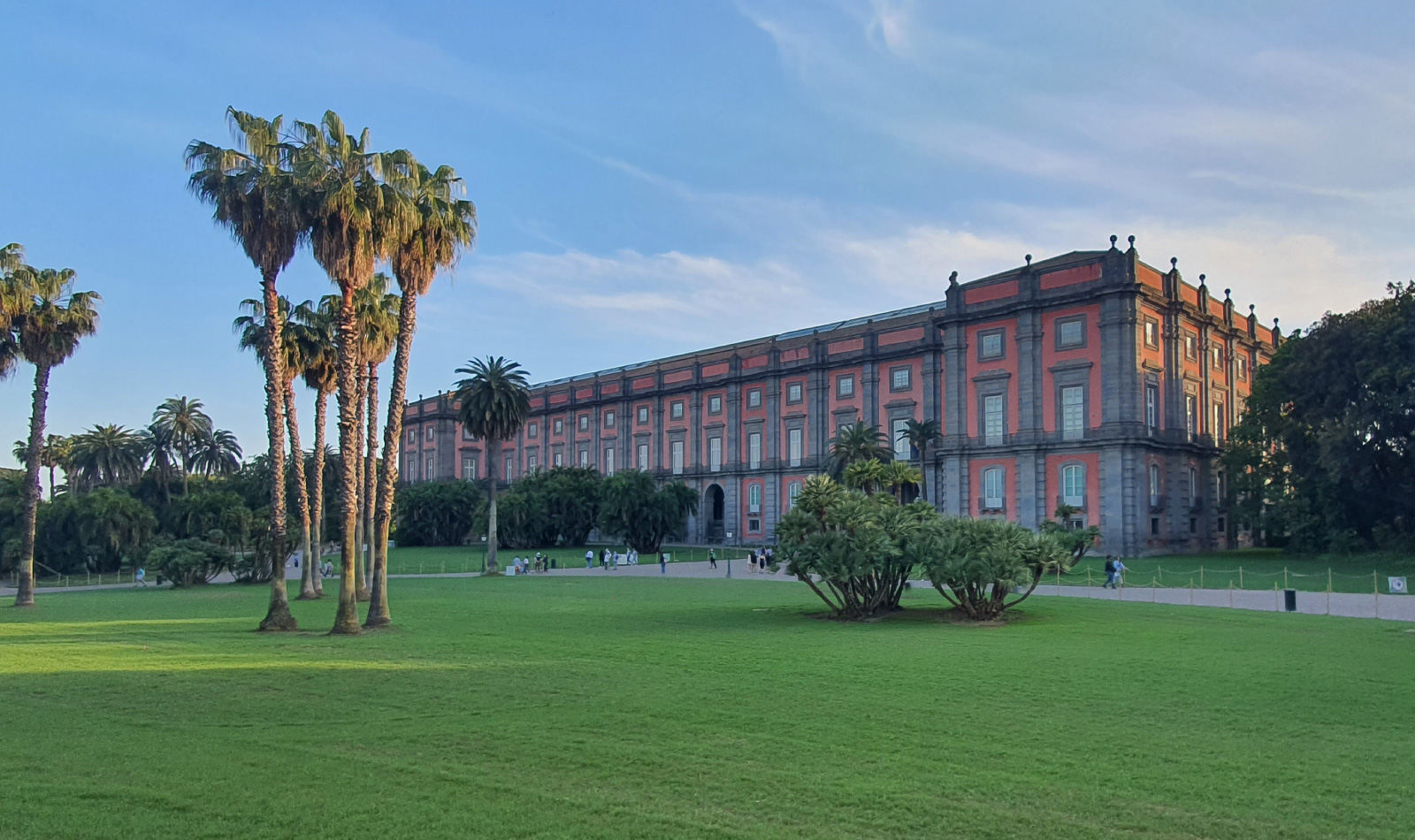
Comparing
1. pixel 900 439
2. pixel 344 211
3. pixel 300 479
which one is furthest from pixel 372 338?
pixel 900 439

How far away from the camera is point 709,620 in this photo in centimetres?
2119

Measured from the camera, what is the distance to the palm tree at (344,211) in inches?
771

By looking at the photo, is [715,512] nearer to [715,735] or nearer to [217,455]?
[217,455]

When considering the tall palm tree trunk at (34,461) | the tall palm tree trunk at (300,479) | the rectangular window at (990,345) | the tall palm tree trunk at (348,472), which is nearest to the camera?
the tall palm tree trunk at (348,472)

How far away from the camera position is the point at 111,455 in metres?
70.4

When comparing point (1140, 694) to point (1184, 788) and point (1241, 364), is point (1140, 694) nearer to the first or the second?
point (1184, 788)

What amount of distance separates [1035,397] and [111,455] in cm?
6232

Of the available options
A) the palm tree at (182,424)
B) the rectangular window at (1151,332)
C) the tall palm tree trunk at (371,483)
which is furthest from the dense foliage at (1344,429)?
the palm tree at (182,424)

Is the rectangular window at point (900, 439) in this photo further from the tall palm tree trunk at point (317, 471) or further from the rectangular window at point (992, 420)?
the tall palm tree trunk at point (317, 471)

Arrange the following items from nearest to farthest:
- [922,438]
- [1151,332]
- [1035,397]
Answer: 1. [1151,332]
2. [1035,397]
3. [922,438]

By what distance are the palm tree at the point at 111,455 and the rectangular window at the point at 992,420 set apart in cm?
5884

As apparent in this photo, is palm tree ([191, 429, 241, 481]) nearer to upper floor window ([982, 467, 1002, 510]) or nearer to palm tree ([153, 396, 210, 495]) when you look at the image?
palm tree ([153, 396, 210, 495])

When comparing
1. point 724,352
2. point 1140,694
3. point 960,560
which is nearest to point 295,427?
point 960,560

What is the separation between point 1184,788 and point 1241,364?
5994 centimetres
